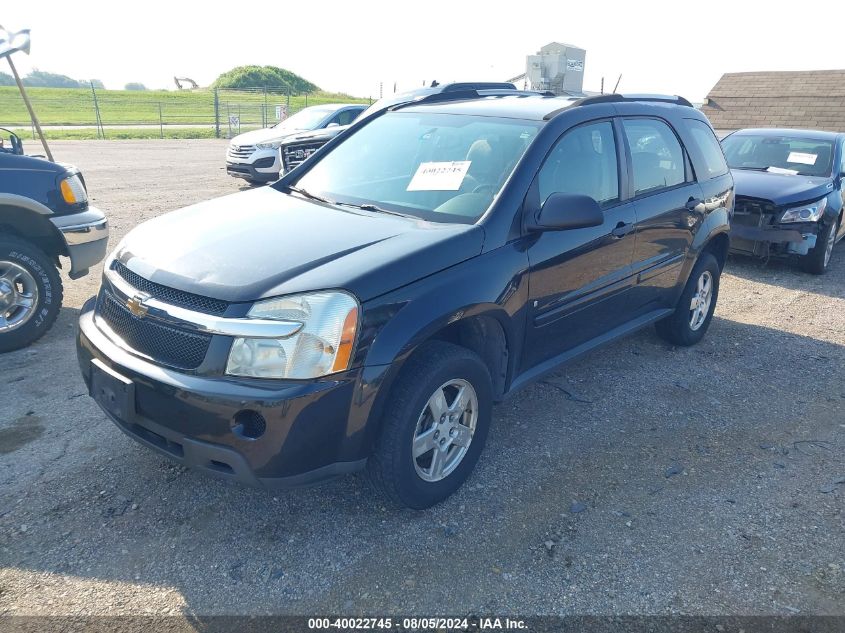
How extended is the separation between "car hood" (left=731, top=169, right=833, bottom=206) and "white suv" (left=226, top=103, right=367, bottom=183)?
8212 mm

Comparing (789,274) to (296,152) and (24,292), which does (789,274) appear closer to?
(24,292)

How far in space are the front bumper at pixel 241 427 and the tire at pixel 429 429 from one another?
5.9 inches

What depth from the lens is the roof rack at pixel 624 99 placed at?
389 cm

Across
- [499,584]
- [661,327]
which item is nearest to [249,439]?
[499,584]

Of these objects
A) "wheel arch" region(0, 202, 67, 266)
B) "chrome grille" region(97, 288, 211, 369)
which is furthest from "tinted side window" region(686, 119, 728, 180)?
"wheel arch" region(0, 202, 67, 266)

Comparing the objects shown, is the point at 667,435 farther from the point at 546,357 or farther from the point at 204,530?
the point at 204,530

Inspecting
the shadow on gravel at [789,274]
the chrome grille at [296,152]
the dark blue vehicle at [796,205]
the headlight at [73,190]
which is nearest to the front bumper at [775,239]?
the dark blue vehicle at [796,205]

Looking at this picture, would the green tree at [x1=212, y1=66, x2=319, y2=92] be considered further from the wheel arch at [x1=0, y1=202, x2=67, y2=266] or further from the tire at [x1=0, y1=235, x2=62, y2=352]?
the tire at [x1=0, y1=235, x2=62, y2=352]

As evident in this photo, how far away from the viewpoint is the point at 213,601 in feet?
8.50

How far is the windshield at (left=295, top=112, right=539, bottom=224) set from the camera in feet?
11.4

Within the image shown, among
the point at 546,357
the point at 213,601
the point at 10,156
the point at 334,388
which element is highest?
the point at 10,156

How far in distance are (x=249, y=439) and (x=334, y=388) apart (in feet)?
1.23

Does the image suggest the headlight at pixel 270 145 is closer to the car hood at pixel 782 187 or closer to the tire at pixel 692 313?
the car hood at pixel 782 187

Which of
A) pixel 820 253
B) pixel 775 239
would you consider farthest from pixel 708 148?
pixel 820 253
